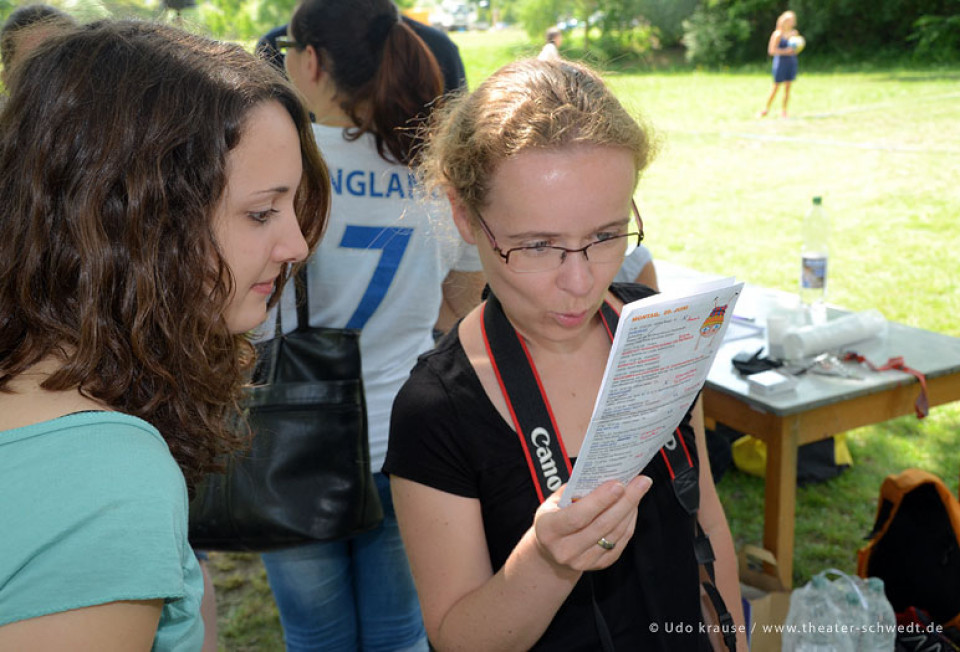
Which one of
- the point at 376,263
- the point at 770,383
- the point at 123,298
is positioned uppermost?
the point at 123,298

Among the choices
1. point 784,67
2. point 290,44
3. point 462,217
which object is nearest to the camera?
point 462,217

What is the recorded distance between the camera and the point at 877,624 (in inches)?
89.0

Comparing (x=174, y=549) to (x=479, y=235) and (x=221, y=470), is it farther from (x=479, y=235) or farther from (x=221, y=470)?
(x=479, y=235)

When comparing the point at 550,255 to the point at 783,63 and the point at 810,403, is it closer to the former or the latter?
the point at 810,403

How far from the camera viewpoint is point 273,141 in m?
1.10

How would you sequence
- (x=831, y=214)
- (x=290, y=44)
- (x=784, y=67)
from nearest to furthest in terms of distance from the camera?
(x=290, y=44)
(x=831, y=214)
(x=784, y=67)

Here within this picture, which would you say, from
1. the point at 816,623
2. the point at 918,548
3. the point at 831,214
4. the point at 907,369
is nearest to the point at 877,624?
the point at 816,623

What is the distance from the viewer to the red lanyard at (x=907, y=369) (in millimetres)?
2653

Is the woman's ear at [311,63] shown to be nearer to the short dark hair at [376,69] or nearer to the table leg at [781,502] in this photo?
the short dark hair at [376,69]

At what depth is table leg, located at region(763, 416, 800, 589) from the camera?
271 centimetres

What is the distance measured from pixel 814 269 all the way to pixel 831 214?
6.09 metres

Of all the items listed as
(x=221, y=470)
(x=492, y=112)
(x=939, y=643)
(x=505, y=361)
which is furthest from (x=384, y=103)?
(x=939, y=643)

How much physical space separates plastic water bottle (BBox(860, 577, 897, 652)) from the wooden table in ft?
1.47

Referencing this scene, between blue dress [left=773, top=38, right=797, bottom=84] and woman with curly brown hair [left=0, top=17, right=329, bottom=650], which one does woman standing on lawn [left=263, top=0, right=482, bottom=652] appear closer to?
woman with curly brown hair [left=0, top=17, right=329, bottom=650]
